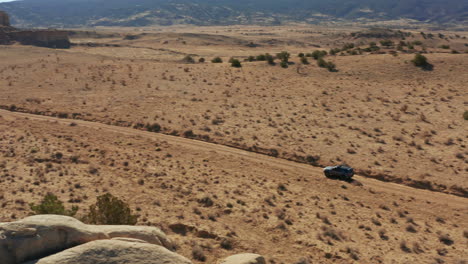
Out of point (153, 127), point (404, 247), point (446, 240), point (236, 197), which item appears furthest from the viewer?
point (153, 127)

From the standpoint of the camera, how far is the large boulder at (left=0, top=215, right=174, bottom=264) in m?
11.2

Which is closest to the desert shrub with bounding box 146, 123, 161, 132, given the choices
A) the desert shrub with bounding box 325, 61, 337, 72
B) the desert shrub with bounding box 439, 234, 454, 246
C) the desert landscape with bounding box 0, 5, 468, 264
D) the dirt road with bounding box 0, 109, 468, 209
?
the desert landscape with bounding box 0, 5, 468, 264

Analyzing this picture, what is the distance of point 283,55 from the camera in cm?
6581

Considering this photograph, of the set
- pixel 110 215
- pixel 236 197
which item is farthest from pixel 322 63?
pixel 110 215

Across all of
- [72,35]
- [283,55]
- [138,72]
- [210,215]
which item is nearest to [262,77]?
[283,55]

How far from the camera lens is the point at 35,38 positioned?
95062 mm

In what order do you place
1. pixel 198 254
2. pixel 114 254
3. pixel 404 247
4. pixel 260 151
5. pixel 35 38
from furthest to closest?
pixel 35 38 → pixel 260 151 → pixel 404 247 → pixel 198 254 → pixel 114 254

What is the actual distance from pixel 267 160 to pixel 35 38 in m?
83.9

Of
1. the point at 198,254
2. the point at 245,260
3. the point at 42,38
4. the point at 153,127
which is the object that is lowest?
the point at 198,254

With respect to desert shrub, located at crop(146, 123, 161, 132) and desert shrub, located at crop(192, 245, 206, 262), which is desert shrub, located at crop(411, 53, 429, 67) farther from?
desert shrub, located at crop(192, 245, 206, 262)

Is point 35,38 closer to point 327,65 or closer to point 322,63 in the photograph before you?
point 322,63

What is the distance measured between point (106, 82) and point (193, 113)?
58.3 ft

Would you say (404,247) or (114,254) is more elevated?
(114,254)

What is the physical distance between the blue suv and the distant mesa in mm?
85542
